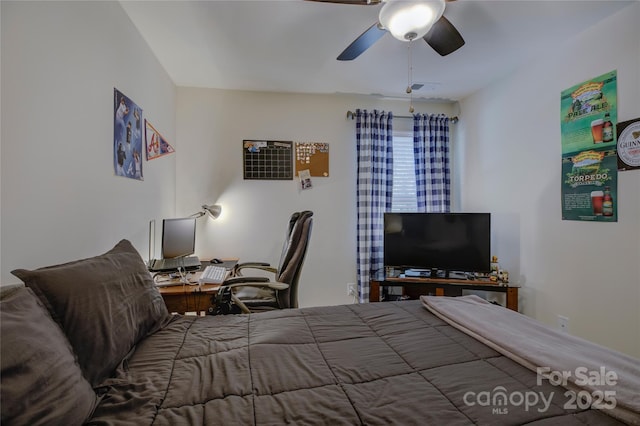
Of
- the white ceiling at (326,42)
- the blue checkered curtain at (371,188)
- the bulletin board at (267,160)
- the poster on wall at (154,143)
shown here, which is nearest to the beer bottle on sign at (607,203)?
the white ceiling at (326,42)

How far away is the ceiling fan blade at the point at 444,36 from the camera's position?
1.75 meters

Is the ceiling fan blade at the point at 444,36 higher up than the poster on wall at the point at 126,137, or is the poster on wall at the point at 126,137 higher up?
the ceiling fan blade at the point at 444,36

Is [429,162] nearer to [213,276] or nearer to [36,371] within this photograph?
[213,276]

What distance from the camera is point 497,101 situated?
10.2ft

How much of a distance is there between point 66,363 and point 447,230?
9.97 ft

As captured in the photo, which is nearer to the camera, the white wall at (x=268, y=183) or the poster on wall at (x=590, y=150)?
the poster on wall at (x=590, y=150)

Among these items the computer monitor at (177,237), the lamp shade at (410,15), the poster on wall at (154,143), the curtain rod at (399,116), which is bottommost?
the computer monitor at (177,237)

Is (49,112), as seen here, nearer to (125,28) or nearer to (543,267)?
(125,28)

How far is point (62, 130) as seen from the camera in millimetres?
1396

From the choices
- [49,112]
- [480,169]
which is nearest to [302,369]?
[49,112]

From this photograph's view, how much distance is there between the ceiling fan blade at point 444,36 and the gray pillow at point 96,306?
2.08 meters

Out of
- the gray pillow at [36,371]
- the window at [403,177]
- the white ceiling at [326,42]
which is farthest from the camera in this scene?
the window at [403,177]

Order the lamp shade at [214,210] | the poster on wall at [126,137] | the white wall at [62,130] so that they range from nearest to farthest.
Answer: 1. the white wall at [62,130]
2. the poster on wall at [126,137]
3. the lamp shade at [214,210]

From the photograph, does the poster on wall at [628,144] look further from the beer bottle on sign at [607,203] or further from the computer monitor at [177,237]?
the computer monitor at [177,237]
